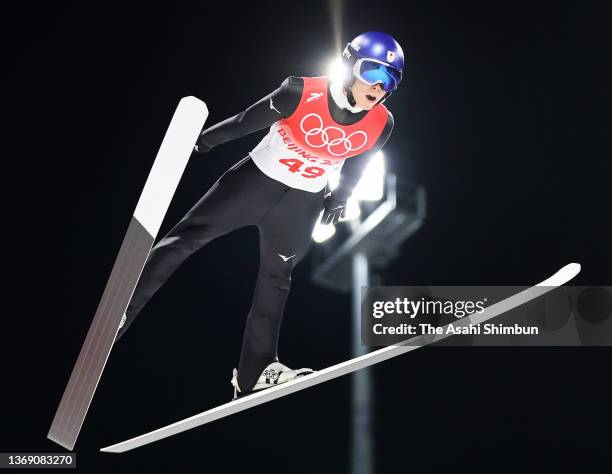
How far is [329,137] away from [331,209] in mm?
460

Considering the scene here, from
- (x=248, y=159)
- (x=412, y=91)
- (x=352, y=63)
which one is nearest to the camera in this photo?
(x=352, y=63)

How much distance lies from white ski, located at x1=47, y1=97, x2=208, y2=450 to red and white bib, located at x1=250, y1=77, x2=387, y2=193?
0.51 meters

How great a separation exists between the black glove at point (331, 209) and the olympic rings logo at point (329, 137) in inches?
13.1

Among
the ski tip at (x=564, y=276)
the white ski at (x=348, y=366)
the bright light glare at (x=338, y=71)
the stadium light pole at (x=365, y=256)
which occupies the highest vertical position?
the stadium light pole at (x=365, y=256)

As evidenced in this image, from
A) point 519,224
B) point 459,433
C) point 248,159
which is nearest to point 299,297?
point 459,433

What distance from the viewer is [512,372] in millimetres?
13883

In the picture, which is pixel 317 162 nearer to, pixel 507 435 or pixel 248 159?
pixel 248 159

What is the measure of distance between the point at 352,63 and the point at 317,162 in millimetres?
482

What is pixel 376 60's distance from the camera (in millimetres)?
3219

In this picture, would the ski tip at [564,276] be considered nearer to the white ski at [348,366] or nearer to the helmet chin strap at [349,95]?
the white ski at [348,366]

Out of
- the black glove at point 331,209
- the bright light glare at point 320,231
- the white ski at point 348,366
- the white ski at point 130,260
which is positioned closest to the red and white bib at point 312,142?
the black glove at point 331,209

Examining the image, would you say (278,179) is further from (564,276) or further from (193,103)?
(564,276)

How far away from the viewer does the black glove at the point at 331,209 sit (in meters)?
3.68

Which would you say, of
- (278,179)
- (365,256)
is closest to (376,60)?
(278,179)
